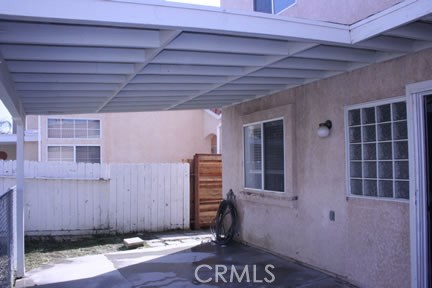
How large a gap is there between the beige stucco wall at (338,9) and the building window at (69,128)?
1163 cm

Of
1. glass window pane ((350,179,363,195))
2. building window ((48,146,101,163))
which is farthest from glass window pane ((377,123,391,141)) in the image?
building window ((48,146,101,163))

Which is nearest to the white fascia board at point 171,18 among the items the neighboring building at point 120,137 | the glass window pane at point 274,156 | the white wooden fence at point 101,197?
the glass window pane at point 274,156

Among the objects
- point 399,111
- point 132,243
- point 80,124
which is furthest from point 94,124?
point 399,111

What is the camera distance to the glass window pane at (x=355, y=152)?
18.1 ft

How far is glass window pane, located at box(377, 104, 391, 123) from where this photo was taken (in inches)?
199

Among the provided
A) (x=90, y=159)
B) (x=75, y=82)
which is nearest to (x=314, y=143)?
(x=75, y=82)

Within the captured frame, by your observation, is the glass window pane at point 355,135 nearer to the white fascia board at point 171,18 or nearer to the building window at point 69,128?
the white fascia board at point 171,18

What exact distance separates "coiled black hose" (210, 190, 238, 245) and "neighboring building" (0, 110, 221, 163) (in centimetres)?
850

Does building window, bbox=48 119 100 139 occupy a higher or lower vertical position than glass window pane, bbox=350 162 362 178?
higher

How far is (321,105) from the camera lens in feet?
20.1

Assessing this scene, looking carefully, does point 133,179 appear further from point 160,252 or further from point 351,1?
point 351,1

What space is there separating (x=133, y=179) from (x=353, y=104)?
6.19 metres

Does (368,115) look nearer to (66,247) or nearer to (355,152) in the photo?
(355,152)

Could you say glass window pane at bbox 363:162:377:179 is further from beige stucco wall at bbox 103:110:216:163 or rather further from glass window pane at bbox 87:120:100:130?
glass window pane at bbox 87:120:100:130
